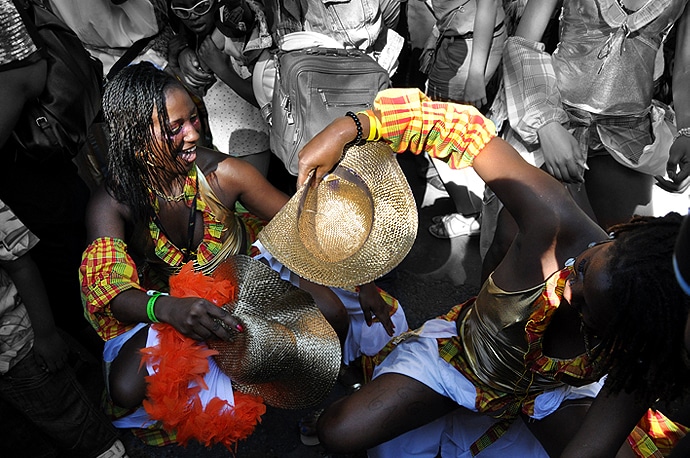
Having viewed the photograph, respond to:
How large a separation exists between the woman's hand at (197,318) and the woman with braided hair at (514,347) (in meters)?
0.51

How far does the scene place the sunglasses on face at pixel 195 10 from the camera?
2.87 meters

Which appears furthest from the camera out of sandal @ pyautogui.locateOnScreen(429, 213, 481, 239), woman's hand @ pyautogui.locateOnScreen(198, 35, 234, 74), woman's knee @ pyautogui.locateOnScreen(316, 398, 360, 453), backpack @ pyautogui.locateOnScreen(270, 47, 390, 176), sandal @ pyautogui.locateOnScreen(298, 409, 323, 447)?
sandal @ pyautogui.locateOnScreen(429, 213, 481, 239)

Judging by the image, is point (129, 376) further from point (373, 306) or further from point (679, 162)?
point (679, 162)

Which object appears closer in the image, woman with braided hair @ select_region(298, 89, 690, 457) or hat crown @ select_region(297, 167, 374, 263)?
woman with braided hair @ select_region(298, 89, 690, 457)

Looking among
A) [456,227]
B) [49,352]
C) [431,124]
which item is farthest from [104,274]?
[456,227]

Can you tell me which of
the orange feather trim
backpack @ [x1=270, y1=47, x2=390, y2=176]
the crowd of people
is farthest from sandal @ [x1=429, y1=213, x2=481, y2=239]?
the orange feather trim

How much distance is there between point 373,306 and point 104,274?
1.00m

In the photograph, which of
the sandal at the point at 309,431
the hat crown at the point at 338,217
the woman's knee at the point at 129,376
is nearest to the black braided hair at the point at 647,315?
the hat crown at the point at 338,217

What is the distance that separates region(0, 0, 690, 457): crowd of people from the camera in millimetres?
1959

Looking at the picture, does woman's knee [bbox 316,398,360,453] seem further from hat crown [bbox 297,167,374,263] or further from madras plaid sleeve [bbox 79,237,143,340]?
madras plaid sleeve [bbox 79,237,143,340]

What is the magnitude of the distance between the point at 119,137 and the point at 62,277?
0.80 meters

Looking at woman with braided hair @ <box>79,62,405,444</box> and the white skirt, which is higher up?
woman with braided hair @ <box>79,62,405,444</box>

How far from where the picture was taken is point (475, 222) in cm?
371

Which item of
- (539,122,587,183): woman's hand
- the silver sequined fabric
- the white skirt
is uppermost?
the silver sequined fabric
